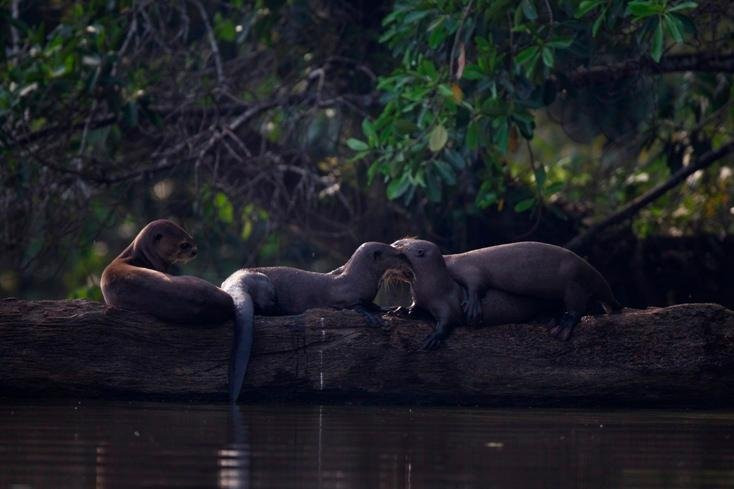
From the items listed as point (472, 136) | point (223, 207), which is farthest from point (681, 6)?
point (223, 207)

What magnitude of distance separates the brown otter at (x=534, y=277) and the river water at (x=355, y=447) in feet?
2.49

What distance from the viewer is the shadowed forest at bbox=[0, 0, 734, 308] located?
8.95m

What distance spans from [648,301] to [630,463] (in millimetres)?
→ 6529

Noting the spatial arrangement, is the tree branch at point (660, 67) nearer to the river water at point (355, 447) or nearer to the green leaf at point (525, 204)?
the green leaf at point (525, 204)

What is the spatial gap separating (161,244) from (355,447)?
315 cm

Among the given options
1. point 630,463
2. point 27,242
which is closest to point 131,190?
point 27,242

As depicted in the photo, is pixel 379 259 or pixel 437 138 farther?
pixel 437 138

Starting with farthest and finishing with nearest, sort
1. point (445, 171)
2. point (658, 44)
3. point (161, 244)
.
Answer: point (445, 171) → point (161, 244) → point (658, 44)

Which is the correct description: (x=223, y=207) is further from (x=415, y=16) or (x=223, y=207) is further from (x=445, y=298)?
(x=445, y=298)

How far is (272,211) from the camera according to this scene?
1091 centimetres

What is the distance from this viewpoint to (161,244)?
760cm

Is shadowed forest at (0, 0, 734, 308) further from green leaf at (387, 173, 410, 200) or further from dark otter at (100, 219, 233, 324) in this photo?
dark otter at (100, 219, 233, 324)

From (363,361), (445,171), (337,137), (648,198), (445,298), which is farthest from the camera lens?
(337,137)

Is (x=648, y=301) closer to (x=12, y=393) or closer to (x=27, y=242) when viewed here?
(x=27, y=242)
